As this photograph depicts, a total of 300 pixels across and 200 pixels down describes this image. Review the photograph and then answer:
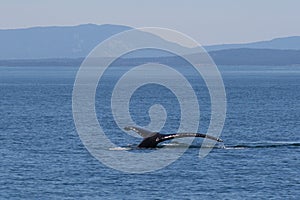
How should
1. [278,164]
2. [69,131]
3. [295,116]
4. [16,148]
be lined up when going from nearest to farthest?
[278,164], [16,148], [69,131], [295,116]

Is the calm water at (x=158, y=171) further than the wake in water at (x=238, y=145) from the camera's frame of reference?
No

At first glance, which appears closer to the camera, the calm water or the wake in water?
the calm water

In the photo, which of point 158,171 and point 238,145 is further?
point 238,145

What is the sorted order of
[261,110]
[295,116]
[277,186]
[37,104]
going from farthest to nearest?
[37,104], [261,110], [295,116], [277,186]

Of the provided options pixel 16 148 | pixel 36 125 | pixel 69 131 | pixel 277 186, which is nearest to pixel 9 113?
pixel 36 125

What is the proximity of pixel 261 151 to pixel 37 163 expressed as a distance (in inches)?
587

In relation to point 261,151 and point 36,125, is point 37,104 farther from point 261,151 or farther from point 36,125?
point 261,151

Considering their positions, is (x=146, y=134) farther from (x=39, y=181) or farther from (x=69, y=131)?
(x=69, y=131)

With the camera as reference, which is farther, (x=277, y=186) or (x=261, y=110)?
(x=261, y=110)

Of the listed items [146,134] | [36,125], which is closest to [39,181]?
[146,134]

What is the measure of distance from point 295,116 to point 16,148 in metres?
42.5

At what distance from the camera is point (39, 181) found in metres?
46.6

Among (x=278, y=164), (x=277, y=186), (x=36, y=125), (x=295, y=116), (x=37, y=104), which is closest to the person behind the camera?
(x=277, y=186)

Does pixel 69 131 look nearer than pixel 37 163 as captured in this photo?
No
